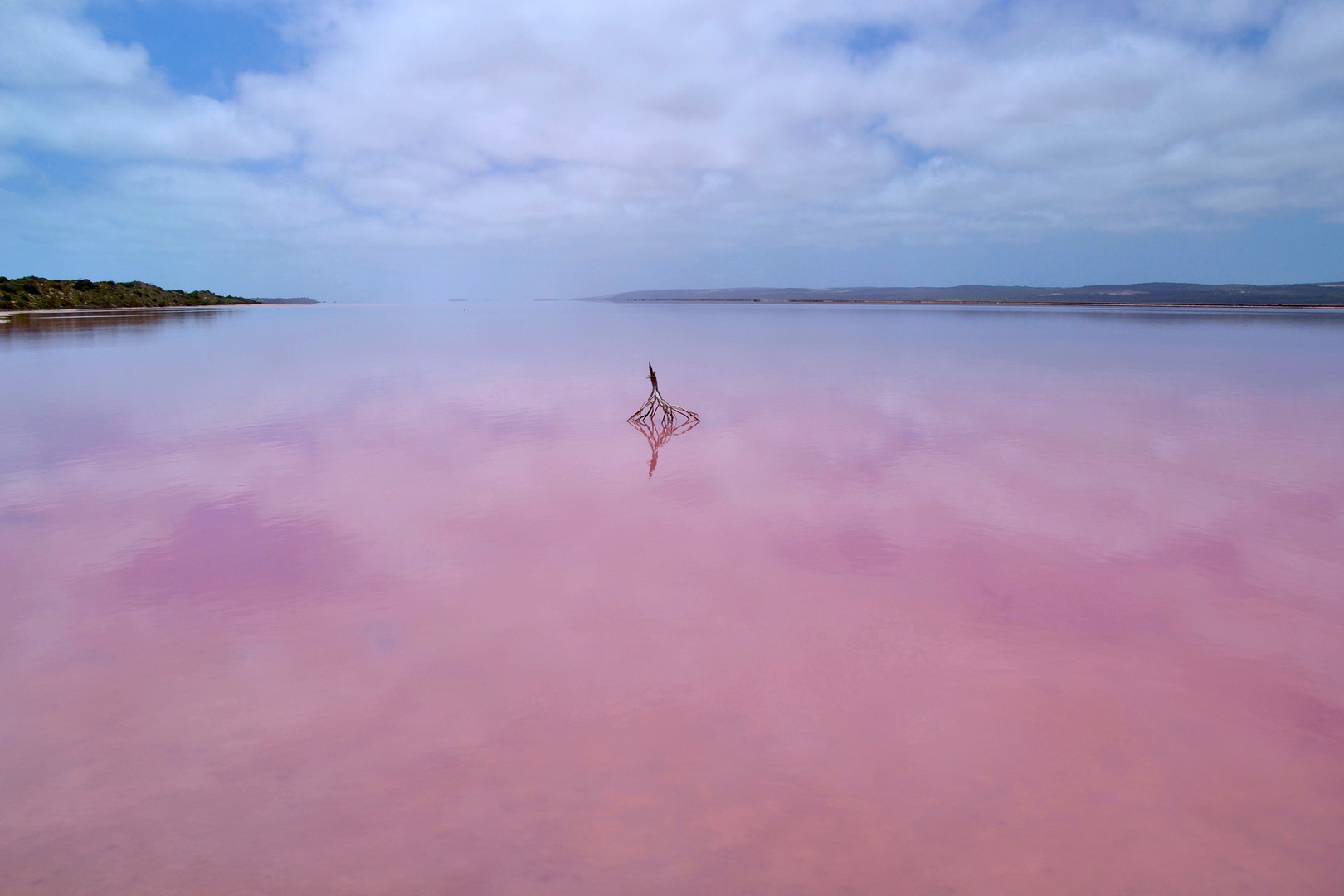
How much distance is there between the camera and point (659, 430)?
1352cm

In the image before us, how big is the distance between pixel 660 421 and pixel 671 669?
9.66 meters

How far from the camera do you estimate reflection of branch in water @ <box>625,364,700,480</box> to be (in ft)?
42.7

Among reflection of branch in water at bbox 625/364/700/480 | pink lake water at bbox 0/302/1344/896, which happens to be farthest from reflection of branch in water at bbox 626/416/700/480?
pink lake water at bbox 0/302/1344/896

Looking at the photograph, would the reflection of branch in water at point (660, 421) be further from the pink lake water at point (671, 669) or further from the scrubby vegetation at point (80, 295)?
the scrubby vegetation at point (80, 295)

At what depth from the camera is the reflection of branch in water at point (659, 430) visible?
12305 millimetres

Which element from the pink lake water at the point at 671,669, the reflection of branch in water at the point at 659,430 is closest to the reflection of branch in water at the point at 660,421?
the reflection of branch in water at the point at 659,430

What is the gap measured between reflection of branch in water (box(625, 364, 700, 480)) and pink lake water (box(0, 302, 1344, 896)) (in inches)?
49.2

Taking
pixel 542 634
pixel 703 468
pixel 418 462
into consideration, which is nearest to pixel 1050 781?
pixel 542 634

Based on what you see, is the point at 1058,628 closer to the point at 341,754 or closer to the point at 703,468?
the point at 341,754

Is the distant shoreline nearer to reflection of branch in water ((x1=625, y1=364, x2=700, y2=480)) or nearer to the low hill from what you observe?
the low hill

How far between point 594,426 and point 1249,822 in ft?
37.0

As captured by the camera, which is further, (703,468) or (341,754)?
(703,468)

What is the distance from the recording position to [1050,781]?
12.4 feet

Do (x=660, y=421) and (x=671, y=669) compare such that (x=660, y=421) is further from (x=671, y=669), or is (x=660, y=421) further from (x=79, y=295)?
(x=79, y=295)
